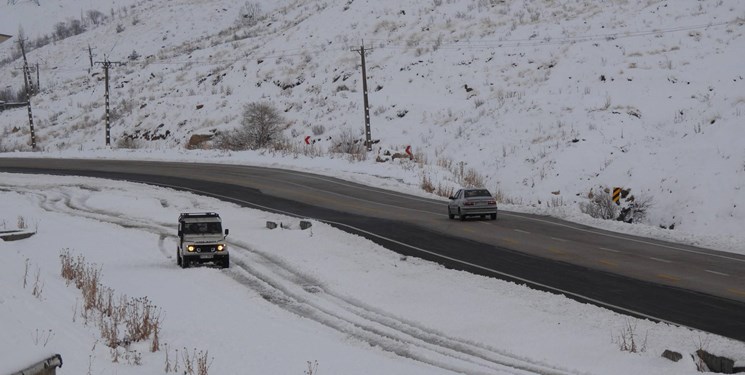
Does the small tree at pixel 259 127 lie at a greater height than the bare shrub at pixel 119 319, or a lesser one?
greater

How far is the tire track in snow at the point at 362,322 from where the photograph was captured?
13141mm

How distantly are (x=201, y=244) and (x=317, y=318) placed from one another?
6945 millimetres

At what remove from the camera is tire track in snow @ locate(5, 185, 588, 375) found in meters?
13.1

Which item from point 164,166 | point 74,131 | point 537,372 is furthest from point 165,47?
point 537,372

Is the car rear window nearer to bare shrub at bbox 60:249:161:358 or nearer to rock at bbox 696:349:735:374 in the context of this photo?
bare shrub at bbox 60:249:161:358

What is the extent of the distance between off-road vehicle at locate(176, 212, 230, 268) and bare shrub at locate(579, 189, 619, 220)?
17.8 m

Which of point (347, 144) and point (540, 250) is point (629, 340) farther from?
point (347, 144)

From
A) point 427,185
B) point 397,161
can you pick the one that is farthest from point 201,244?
point 397,161

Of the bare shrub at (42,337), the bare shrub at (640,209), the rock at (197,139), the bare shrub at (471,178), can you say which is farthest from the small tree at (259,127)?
the bare shrub at (42,337)

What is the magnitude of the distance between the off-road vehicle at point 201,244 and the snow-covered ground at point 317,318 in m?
0.38

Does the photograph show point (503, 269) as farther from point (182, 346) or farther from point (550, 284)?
point (182, 346)

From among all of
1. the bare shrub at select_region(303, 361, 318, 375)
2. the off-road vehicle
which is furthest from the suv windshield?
the bare shrub at select_region(303, 361, 318, 375)

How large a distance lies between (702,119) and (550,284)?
82.1 ft

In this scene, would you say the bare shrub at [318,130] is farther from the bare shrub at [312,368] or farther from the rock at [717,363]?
the rock at [717,363]
